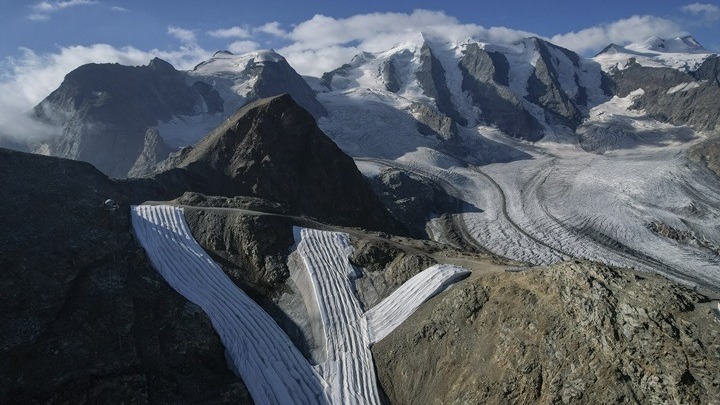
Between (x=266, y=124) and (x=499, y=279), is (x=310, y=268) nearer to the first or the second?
(x=499, y=279)

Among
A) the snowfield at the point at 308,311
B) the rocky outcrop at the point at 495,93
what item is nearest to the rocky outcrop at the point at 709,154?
the rocky outcrop at the point at 495,93

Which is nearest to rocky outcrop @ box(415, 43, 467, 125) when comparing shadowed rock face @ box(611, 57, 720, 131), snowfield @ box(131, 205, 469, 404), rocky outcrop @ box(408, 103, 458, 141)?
rocky outcrop @ box(408, 103, 458, 141)

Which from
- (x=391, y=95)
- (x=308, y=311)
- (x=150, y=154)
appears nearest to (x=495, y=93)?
(x=391, y=95)

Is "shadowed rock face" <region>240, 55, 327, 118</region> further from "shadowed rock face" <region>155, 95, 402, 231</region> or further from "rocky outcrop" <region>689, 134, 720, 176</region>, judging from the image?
"rocky outcrop" <region>689, 134, 720, 176</region>

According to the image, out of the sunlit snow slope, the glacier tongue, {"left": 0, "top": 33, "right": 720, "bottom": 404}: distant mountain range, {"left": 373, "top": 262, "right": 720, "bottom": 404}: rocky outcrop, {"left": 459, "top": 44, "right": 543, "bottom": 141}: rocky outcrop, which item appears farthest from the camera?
{"left": 459, "top": 44, "right": 543, "bottom": 141}: rocky outcrop

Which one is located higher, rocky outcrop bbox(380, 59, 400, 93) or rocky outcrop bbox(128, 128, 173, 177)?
rocky outcrop bbox(380, 59, 400, 93)

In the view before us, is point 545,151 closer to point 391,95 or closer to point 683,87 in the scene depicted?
point 391,95
